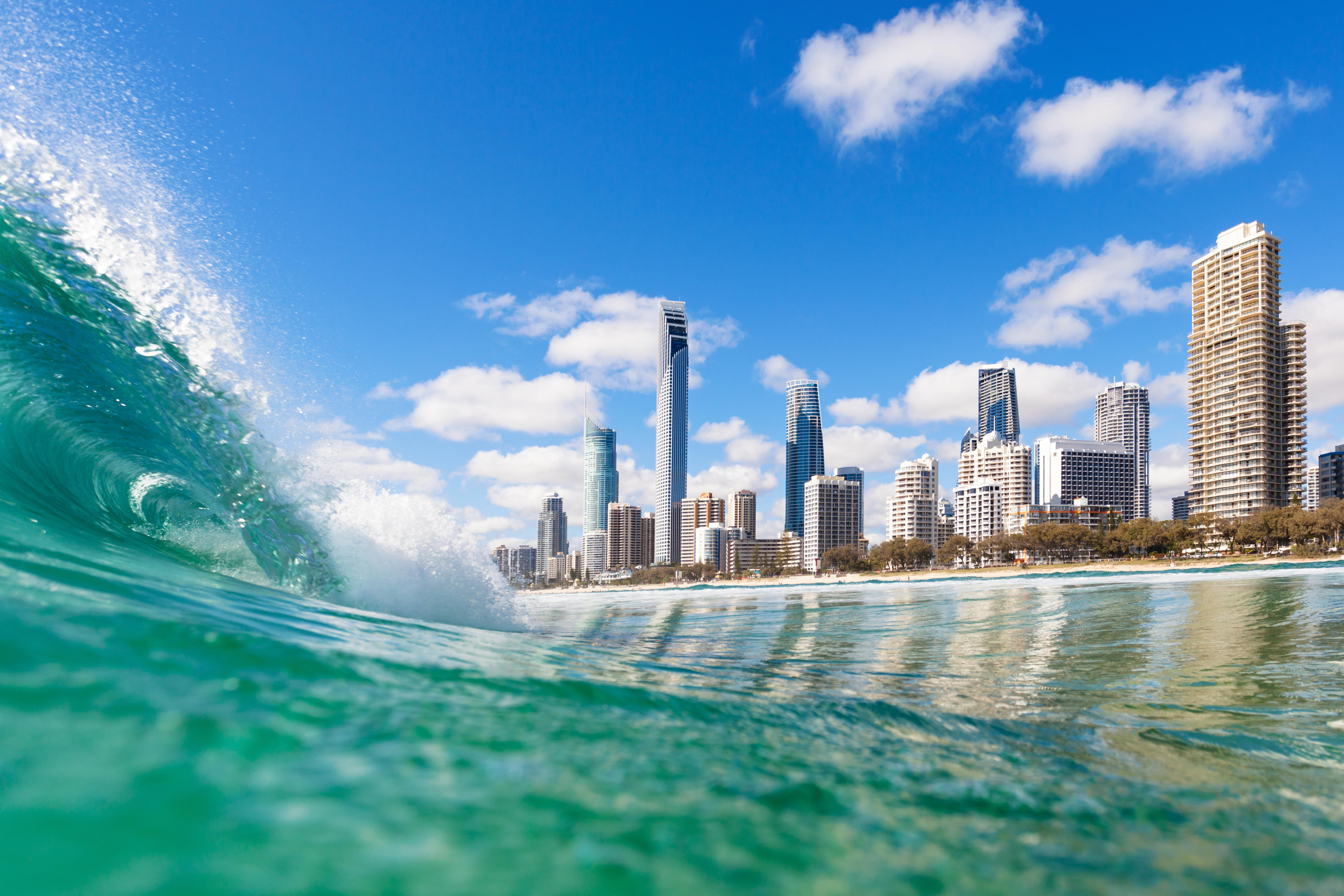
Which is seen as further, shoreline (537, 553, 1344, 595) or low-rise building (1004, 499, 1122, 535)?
low-rise building (1004, 499, 1122, 535)

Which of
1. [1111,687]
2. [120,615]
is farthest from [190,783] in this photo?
[1111,687]

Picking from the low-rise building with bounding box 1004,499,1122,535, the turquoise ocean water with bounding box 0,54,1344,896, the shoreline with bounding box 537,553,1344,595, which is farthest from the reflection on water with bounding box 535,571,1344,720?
the low-rise building with bounding box 1004,499,1122,535

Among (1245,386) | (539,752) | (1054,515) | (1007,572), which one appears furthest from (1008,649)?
(1054,515)

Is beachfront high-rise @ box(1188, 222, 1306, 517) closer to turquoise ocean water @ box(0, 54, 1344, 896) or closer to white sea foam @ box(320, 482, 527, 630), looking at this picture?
white sea foam @ box(320, 482, 527, 630)

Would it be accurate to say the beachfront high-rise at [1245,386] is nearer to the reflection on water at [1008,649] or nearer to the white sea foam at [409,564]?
the reflection on water at [1008,649]

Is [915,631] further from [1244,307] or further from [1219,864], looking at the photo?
[1244,307]

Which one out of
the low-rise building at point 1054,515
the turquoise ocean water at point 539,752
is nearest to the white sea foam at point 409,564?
the turquoise ocean water at point 539,752

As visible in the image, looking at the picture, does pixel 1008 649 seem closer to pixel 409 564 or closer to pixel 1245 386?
pixel 409 564
